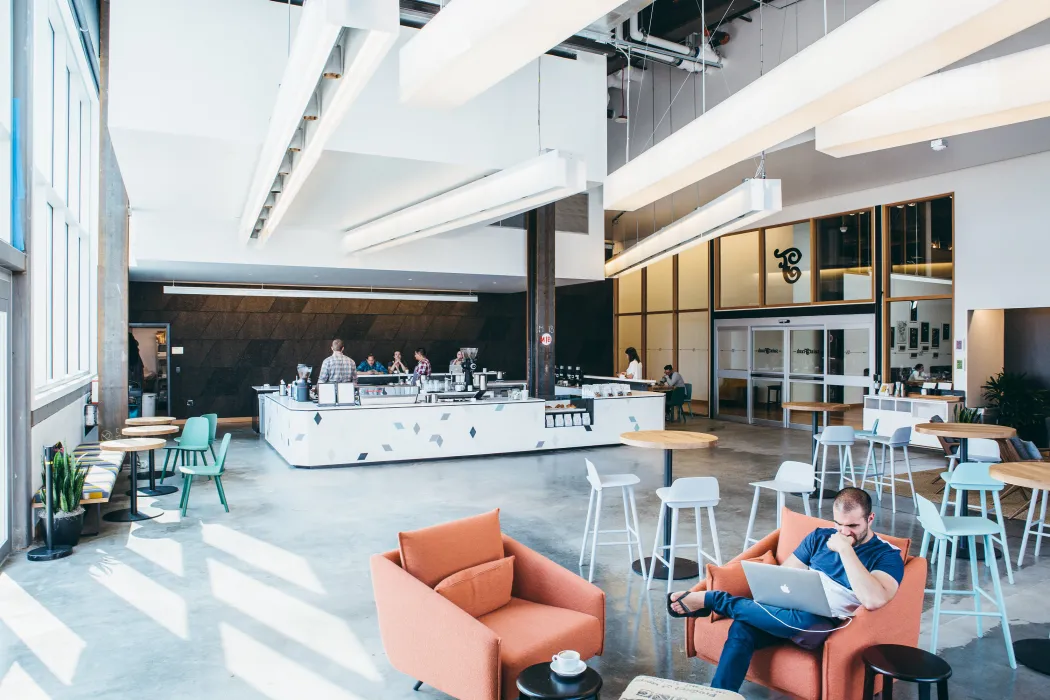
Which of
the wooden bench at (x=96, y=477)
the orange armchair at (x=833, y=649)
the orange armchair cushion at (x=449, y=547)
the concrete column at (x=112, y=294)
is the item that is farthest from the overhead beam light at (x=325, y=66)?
the concrete column at (x=112, y=294)

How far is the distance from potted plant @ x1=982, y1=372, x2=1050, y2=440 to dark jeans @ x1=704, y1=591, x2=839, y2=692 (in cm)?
957

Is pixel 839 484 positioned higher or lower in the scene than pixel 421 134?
lower

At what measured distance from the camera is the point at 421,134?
6.92 m

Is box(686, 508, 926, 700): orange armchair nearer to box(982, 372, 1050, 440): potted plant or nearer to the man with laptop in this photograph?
the man with laptop

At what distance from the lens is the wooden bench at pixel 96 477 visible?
20.0 feet

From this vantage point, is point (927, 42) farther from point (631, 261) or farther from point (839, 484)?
point (631, 261)

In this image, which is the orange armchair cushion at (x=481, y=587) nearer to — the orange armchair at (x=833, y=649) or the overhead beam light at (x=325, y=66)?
the orange armchair at (x=833, y=649)

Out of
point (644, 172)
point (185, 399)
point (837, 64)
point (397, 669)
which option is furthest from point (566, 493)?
point (185, 399)

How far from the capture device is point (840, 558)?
10.3 feet

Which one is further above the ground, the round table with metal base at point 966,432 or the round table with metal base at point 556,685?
the round table with metal base at point 966,432

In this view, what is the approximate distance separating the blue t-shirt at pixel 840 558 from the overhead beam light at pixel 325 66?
9.76 feet

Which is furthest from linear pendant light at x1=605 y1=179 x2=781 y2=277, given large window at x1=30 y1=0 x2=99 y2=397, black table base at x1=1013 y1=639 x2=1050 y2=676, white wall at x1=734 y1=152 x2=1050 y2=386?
large window at x1=30 y1=0 x2=99 y2=397


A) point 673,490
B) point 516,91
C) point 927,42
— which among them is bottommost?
point 673,490

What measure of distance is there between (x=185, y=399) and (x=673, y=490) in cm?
1290
